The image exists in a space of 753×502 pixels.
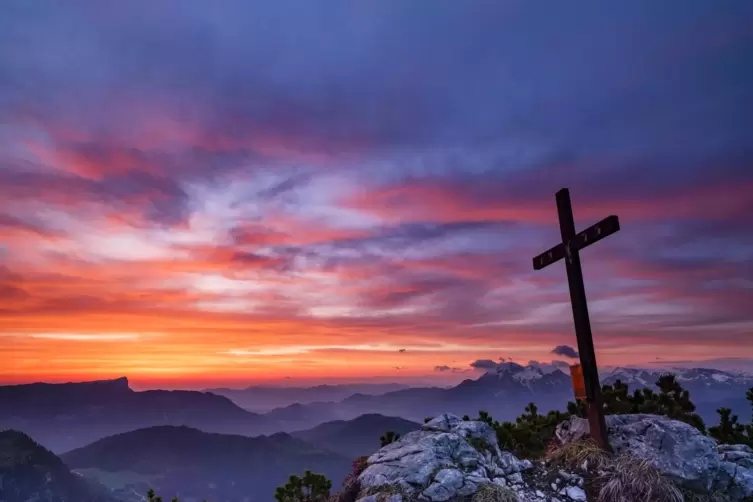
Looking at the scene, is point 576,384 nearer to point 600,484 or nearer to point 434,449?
point 600,484

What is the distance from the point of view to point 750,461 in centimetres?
1309

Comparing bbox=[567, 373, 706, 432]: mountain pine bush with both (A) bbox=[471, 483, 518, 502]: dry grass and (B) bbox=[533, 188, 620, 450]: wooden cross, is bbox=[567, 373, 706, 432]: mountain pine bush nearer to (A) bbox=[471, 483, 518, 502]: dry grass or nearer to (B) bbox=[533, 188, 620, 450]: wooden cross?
(B) bbox=[533, 188, 620, 450]: wooden cross

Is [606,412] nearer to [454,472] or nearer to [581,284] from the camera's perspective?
[581,284]

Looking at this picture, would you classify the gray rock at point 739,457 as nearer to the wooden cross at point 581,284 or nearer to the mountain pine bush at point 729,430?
the wooden cross at point 581,284

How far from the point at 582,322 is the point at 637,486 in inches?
172

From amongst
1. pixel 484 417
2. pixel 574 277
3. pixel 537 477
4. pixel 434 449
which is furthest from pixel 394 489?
pixel 574 277

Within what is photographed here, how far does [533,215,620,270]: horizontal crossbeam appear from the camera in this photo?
13.3 meters

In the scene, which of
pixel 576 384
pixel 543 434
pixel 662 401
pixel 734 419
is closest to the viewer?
pixel 576 384

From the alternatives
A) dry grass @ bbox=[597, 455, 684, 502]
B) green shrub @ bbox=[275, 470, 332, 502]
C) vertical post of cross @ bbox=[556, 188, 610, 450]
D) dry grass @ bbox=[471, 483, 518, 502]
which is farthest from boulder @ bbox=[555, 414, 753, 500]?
green shrub @ bbox=[275, 470, 332, 502]

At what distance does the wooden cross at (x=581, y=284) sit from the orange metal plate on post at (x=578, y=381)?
126 mm

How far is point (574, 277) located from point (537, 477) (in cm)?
552

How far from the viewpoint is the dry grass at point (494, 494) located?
11305mm

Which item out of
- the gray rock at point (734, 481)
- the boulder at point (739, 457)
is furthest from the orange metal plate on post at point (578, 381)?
the boulder at point (739, 457)

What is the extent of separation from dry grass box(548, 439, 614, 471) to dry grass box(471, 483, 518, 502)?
8.08 feet
